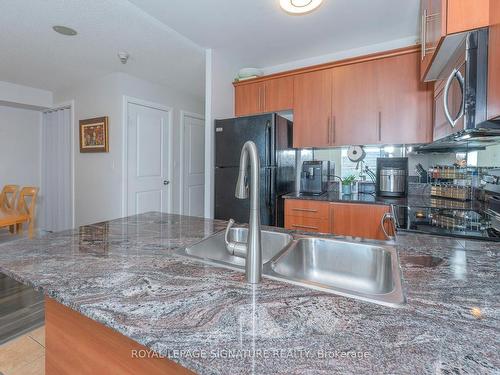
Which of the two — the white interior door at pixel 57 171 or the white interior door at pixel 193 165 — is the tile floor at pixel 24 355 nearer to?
the white interior door at pixel 57 171

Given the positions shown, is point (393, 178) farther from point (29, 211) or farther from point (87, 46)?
point (29, 211)

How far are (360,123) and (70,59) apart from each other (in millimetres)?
3008

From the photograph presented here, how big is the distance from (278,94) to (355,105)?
77 cm

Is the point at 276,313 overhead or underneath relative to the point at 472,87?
underneath

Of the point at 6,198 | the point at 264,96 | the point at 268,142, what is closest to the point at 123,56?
the point at 264,96

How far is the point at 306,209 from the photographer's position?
2439 mm

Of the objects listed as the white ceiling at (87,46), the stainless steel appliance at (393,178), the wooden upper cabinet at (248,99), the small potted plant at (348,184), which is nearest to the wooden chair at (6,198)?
the white ceiling at (87,46)

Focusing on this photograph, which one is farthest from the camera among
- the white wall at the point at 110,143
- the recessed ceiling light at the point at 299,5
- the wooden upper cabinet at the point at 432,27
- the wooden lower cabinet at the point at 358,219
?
the white wall at the point at 110,143

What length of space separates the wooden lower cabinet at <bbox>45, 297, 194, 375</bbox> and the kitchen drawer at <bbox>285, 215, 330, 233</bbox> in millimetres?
1825

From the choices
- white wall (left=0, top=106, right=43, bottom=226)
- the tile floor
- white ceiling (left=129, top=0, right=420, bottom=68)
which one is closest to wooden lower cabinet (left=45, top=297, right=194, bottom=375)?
the tile floor

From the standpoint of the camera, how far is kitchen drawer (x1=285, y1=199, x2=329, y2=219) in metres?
2.37

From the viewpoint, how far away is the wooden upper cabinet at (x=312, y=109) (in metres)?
2.58

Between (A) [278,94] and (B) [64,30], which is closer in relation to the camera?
(B) [64,30]

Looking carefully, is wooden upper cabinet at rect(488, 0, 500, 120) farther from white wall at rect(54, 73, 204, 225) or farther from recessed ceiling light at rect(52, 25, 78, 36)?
white wall at rect(54, 73, 204, 225)
